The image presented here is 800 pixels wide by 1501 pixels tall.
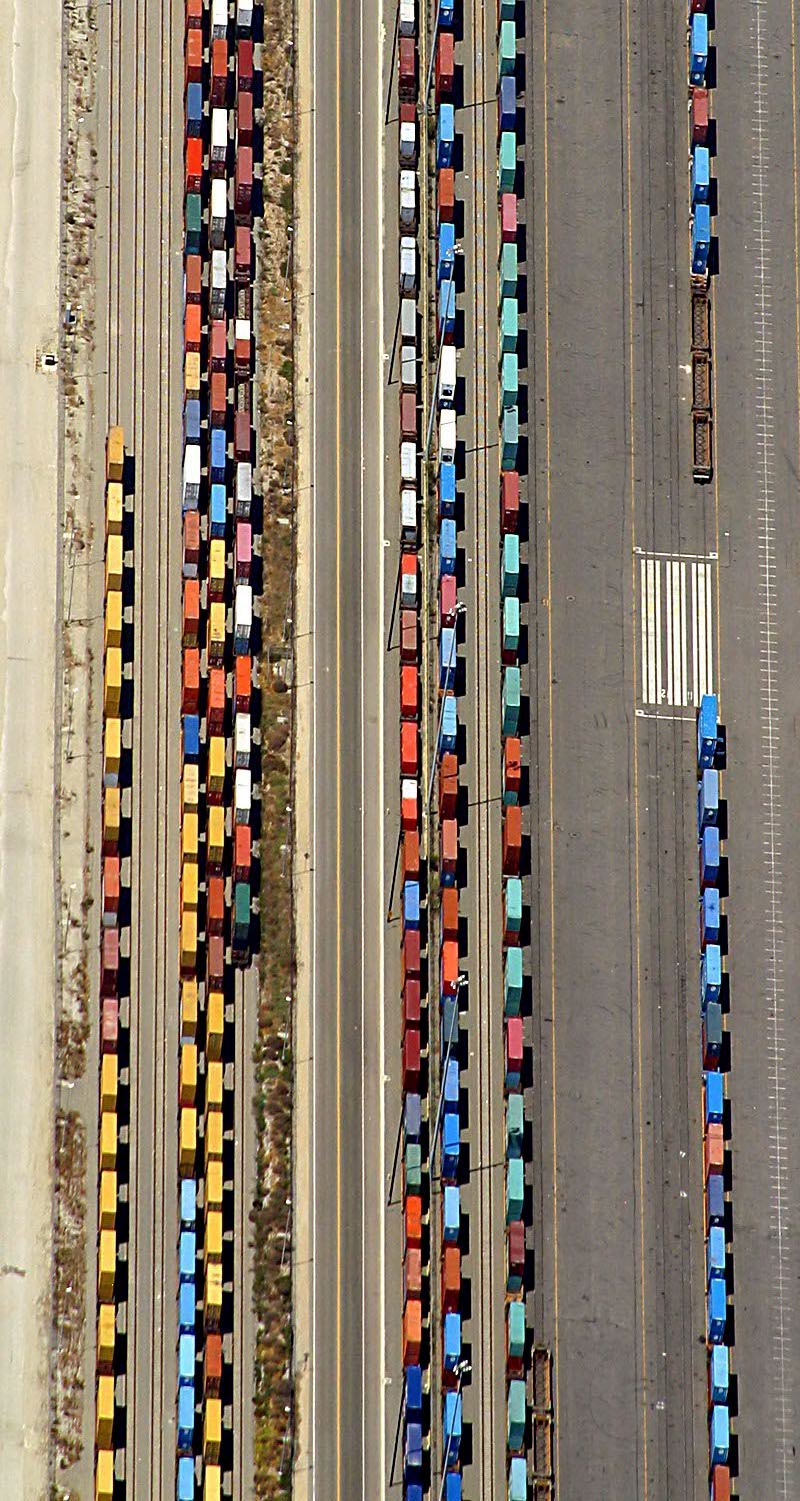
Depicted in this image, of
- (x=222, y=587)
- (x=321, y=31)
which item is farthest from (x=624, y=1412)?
(x=321, y=31)

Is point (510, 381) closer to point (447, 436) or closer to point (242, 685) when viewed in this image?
point (447, 436)

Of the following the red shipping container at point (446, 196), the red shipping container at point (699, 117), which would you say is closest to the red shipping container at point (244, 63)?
the red shipping container at point (446, 196)

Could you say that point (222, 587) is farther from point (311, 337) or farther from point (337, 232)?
point (337, 232)

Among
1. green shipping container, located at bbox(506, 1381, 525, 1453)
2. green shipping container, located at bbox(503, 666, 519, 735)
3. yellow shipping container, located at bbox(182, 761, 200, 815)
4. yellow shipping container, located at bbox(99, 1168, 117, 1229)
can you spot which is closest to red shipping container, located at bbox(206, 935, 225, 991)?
yellow shipping container, located at bbox(182, 761, 200, 815)

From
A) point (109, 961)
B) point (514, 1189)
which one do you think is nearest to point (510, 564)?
point (109, 961)

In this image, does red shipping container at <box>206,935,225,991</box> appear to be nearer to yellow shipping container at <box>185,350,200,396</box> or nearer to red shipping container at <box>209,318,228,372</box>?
yellow shipping container at <box>185,350,200,396</box>

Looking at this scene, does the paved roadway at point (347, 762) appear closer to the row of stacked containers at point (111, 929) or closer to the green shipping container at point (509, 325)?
the green shipping container at point (509, 325)
